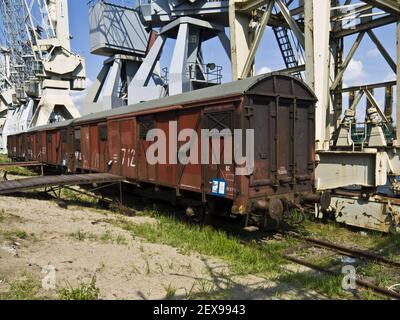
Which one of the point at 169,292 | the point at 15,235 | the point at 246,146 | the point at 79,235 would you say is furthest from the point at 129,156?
the point at 169,292

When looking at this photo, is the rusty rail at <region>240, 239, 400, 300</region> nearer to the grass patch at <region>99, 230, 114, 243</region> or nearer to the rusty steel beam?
the grass patch at <region>99, 230, 114, 243</region>

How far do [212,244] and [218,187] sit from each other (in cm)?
129

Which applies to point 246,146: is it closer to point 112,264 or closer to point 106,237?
point 112,264

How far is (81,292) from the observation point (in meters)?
4.92

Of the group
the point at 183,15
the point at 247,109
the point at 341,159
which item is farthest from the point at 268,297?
the point at 183,15

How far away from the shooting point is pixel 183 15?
29047 millimetres

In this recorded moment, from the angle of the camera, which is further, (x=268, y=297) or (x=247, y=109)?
(x=247, y=109)

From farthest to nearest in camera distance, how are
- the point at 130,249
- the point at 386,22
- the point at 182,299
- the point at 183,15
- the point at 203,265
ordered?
1. the point at 183,15
2. the point at 386,22
3. the point at 130,249
4. the point at 203,265
5. the point at 182,299

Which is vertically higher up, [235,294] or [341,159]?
[341,159]

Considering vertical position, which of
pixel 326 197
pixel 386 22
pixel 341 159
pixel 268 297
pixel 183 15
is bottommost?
pixel 268 297

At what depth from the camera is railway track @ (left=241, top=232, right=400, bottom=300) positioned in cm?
555

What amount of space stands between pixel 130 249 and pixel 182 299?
2.70 metres

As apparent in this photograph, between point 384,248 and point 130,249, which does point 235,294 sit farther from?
point 384,248

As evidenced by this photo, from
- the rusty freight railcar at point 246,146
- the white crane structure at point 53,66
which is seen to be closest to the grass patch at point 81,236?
the rusty freight railcar at point 246,146
